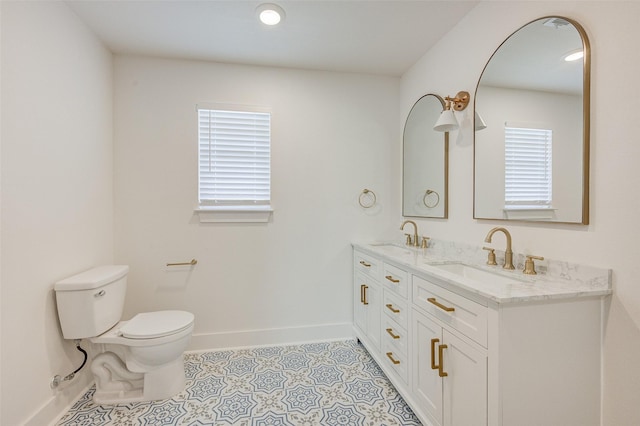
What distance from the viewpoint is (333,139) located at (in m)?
2.67

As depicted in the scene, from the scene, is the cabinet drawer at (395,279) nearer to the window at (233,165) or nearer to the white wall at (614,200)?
the white wall at (614,200)

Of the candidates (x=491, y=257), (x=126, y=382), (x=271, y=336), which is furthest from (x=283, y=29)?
(x=126, y=382)

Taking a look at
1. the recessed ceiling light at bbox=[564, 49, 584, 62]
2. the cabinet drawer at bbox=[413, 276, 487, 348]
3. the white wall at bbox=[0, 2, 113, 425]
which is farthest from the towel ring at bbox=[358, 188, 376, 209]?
the white wall at bbox=[0, 2, 113, 425]

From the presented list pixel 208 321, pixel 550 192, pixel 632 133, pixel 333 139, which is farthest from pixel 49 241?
pixel 632 133

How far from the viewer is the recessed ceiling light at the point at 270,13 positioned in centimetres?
180

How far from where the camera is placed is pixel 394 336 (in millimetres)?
1889

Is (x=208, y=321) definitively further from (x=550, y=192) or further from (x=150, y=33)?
(x=550, y=192)

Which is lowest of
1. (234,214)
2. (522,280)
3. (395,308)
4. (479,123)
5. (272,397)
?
(272,397)

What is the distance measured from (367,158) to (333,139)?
14.2 inches

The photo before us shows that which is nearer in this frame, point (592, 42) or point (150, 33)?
point (592, 42)

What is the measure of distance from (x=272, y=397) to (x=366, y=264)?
3.68 ft

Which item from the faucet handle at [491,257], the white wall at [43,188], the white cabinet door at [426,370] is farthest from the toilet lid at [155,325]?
the faucet handle at [491,257]

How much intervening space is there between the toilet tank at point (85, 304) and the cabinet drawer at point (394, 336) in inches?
70.5

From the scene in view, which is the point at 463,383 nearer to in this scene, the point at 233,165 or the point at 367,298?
the point at 367,298
